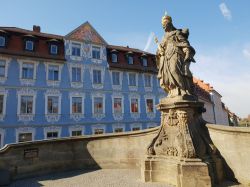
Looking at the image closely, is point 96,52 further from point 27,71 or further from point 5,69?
point 5,69

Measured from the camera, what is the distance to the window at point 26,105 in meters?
19.8

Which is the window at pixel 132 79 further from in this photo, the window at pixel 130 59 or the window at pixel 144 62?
the window at pixel 144 62

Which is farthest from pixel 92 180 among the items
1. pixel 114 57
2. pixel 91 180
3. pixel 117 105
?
pixel 114 57

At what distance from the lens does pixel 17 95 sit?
19688 millimetres

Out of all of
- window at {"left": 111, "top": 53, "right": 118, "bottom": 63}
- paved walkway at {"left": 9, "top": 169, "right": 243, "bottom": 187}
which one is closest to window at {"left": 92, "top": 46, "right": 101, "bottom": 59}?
window at {"left": 111, "top": 53, "right": 118, "bottom": 63}

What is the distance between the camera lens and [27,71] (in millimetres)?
20453

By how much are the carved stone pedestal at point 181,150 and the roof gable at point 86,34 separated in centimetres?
1892

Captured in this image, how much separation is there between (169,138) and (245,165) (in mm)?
1836

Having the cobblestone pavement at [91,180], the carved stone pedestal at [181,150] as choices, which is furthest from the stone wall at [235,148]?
the cobblestone pavement at [91,180]

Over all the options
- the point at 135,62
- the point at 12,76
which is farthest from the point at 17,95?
the point at 135,62

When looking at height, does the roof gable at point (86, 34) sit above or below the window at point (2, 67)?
above

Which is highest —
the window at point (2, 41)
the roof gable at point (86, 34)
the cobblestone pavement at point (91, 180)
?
the roof gable at point (86, 34)

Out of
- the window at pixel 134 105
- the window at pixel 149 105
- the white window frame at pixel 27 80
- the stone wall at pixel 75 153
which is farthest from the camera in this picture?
the window at pixel 149 105

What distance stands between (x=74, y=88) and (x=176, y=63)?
667 inches
